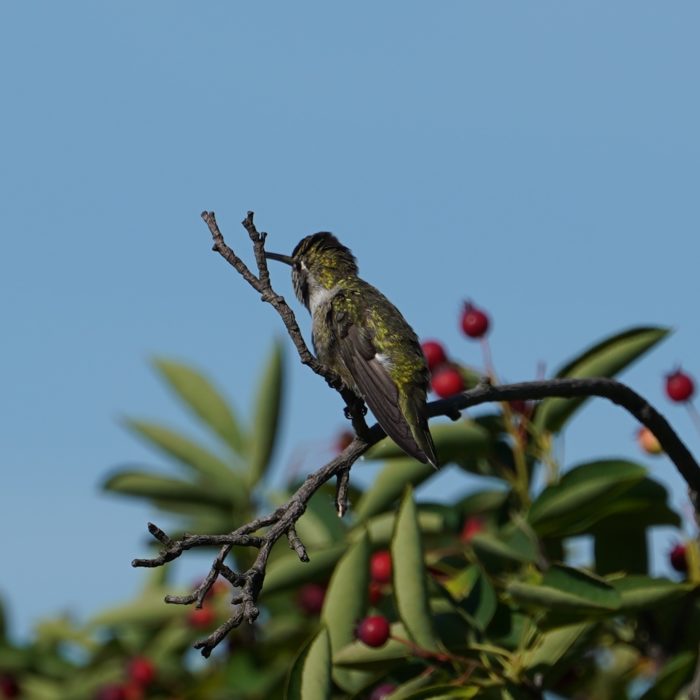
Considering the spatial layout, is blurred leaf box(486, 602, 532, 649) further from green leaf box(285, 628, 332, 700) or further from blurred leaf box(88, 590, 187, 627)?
blurred leaf box(88, 590, 187, 627)

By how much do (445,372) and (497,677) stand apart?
1299 mm

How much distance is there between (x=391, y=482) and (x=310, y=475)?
1308mm

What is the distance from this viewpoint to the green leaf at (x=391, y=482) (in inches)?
178

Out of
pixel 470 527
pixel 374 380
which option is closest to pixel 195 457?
pixel 470 527

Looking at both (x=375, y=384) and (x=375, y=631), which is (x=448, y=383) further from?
(x=375, y=631)

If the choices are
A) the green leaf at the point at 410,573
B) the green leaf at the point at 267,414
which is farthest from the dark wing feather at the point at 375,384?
the green leaf at the point at 267,414

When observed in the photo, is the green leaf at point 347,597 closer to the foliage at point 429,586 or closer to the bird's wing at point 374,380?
the foliage at point 429,586

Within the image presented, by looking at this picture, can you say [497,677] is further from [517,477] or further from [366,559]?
[517,477]

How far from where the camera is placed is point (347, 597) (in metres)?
3.93

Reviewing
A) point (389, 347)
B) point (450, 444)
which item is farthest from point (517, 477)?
point (389, 347)

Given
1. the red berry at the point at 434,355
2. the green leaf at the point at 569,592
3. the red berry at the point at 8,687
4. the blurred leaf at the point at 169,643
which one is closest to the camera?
the green leaf at the point at 569,592

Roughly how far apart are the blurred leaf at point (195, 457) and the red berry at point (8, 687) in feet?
4.60

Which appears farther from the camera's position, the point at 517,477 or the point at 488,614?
the point at 517,477

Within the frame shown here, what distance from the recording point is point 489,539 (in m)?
4.17
